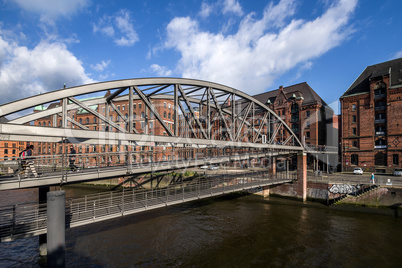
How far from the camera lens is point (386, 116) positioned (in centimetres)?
3372

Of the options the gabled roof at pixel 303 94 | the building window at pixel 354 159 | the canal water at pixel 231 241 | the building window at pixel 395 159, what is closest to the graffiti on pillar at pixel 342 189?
the canal water at pixel 231 241

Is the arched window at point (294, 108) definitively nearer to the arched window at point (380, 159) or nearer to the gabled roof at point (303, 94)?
the gabled roof at point (303, 94)

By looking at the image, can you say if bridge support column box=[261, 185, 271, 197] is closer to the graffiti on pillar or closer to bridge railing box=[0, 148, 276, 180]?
bridge railing box=[0, 148, 276, 180]

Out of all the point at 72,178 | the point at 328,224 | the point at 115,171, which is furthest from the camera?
the point at 328,224

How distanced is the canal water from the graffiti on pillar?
242cm

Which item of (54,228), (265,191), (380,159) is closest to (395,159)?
(380,159)

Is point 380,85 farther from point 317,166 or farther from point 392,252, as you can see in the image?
point 392,252

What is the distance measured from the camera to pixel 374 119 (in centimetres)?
3525

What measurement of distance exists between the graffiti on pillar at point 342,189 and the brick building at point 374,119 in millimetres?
14685

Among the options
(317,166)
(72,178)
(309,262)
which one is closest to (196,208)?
(309,262)

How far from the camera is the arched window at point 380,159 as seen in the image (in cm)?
3347

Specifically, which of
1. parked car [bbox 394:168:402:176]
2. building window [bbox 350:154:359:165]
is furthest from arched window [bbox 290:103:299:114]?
parked car [bbox 394:168:402:176]

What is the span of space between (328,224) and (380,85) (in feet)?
96.1

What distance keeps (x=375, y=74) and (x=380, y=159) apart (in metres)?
14.7
